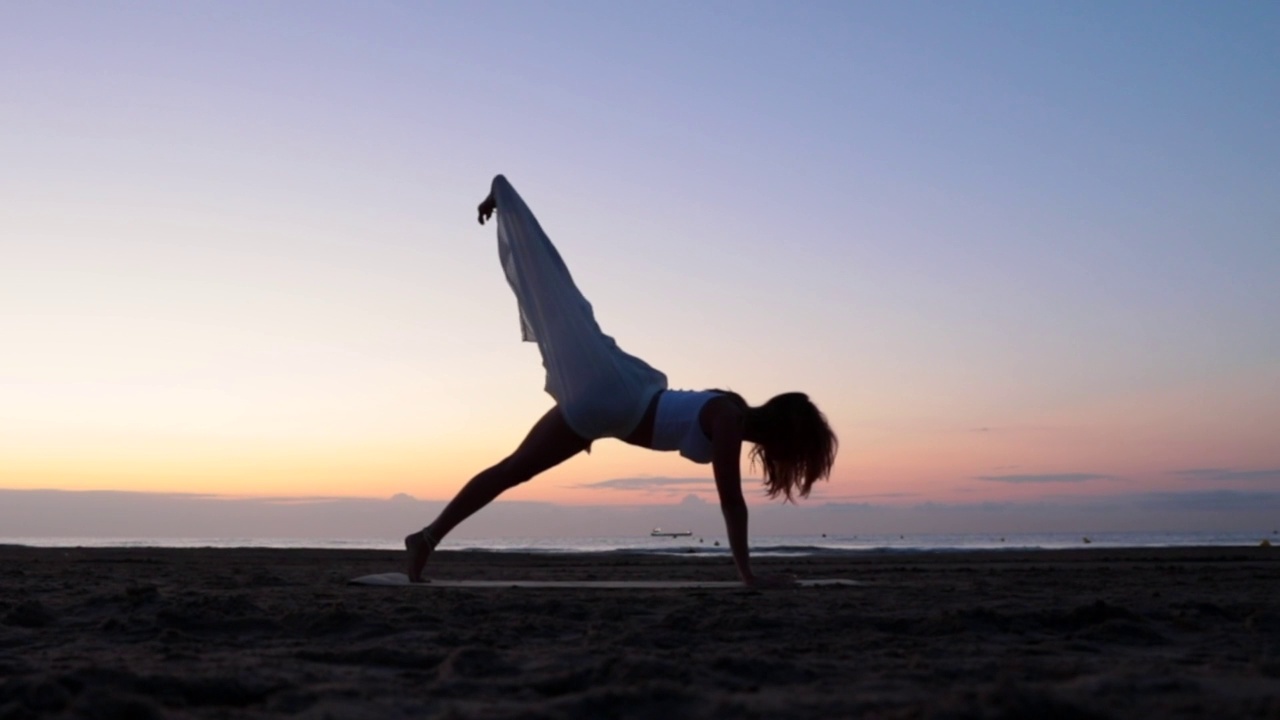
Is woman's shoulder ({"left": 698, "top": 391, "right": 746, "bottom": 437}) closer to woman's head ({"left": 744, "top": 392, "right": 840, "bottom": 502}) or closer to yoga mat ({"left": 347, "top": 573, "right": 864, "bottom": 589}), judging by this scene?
woman's head ({"left": 744, "top": 392, "right": 840, "bottom": 502})

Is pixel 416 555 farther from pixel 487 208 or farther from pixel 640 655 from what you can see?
pixel 640 655

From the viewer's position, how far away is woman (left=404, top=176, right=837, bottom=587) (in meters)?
5.78

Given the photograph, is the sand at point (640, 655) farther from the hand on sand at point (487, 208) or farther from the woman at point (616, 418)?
the hand on sand at point (487, 208)

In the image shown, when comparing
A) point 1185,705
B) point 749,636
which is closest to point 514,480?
point 749,636

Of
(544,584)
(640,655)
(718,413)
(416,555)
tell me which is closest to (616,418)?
(718,413)

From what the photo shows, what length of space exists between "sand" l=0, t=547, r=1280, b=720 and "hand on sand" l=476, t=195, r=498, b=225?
2264 millimetres

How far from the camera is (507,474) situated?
613cm

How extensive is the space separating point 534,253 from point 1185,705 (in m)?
4.53

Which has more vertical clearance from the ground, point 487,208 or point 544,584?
point 487,208

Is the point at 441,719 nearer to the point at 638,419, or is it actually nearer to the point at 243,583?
the point at 638,419

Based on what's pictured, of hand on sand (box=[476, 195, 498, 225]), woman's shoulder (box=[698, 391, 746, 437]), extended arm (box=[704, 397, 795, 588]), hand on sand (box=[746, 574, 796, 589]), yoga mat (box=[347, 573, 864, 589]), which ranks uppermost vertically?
hand on sand (box=[476, 195, 498, 225])

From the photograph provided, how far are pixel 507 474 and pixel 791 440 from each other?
1627 millimetres

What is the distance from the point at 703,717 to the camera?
2174 millimetres

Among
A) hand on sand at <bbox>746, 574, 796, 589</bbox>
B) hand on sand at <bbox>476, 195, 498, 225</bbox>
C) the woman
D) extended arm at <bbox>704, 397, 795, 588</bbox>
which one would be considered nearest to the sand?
hand on sand at <bbox>746, 574, 796, 589</bbox>
